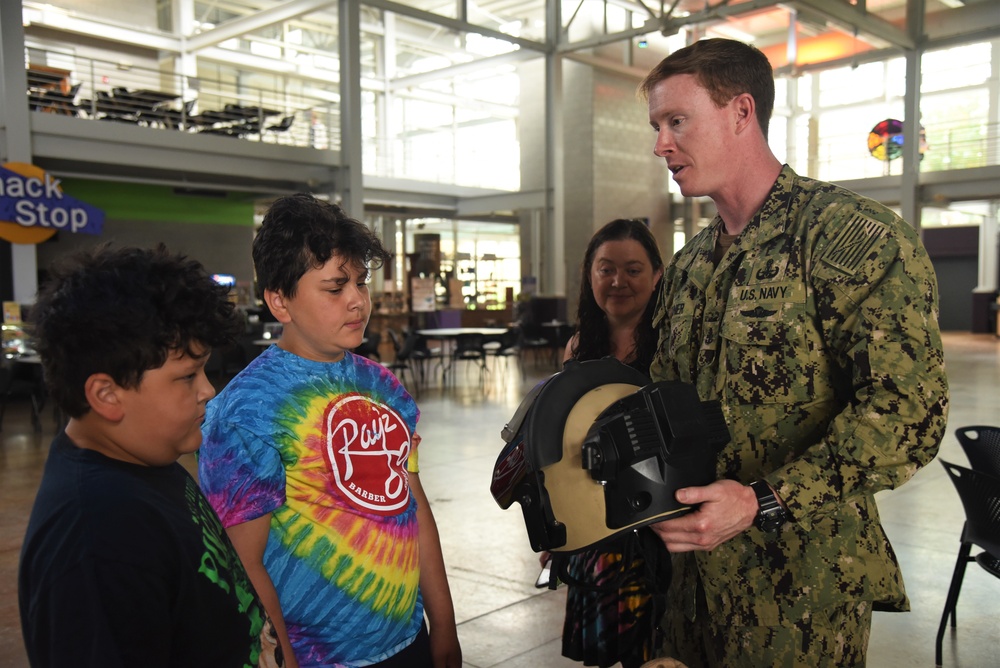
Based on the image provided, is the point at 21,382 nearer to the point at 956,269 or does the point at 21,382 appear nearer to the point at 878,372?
the point at 878,372

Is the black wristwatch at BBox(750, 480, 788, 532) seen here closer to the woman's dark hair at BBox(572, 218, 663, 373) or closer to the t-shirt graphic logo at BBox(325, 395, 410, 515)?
the t-shirt graphic logo at BBox(325, 395, 410, 515)

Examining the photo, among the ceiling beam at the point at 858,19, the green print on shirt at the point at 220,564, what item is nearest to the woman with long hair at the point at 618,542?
the green print on shirt at the point at 220,564

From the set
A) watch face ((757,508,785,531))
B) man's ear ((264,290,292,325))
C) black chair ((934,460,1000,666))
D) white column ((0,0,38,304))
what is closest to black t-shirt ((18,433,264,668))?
man's ear ((264,290,292,325))

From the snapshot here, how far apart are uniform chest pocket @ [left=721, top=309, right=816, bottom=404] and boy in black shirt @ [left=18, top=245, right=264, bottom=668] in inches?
33.7

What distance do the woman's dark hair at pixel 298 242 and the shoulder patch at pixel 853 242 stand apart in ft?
2.66

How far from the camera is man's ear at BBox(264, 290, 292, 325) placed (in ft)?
4.74

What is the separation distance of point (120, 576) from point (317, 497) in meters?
0.52

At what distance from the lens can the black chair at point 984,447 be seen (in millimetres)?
3016

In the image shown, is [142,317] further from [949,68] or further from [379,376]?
[949,68]

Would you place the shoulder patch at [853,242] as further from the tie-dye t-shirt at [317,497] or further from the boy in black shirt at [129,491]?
the boy in black shirt at [129,491]

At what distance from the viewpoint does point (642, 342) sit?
7.57 feet

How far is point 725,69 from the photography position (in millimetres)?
1401

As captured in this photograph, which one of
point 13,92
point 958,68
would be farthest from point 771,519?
point 958,68

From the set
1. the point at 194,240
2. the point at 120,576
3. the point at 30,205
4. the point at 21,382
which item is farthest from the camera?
the point at 194,240
